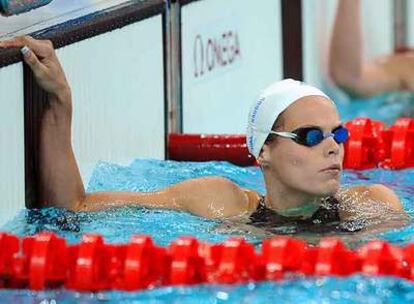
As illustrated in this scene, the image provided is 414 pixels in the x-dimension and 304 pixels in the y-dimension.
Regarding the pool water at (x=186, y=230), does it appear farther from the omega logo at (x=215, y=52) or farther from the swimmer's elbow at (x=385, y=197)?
the omega logo at (x=215, y=52)

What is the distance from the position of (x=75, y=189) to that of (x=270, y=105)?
593 mm

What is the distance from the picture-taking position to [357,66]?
19.7ft

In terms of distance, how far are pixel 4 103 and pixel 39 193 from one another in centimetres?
30

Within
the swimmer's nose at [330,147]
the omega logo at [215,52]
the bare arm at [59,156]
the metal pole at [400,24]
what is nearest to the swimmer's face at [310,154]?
the swimmer's nose at [330,147]

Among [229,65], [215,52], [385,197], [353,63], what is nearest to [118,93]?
[385,197]

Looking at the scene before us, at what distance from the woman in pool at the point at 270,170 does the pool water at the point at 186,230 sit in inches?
2.1

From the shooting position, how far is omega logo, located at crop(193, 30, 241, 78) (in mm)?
5324

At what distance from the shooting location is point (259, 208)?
3.74 meters

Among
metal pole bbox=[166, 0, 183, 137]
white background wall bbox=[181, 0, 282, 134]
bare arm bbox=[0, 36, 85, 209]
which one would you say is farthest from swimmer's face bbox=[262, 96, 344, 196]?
white background wall bbox=[181, 0, 282, 134]

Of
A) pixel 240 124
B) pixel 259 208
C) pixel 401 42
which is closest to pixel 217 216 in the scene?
pixel 259 208

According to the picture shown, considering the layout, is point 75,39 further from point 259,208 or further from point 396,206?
point 396,206

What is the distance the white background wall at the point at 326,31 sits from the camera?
6.98m

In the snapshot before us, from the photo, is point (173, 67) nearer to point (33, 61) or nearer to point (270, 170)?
point (270, 170)

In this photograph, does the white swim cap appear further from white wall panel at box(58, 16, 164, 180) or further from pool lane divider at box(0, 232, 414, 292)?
pool lane divider at box(0, 232, 414, 292)
